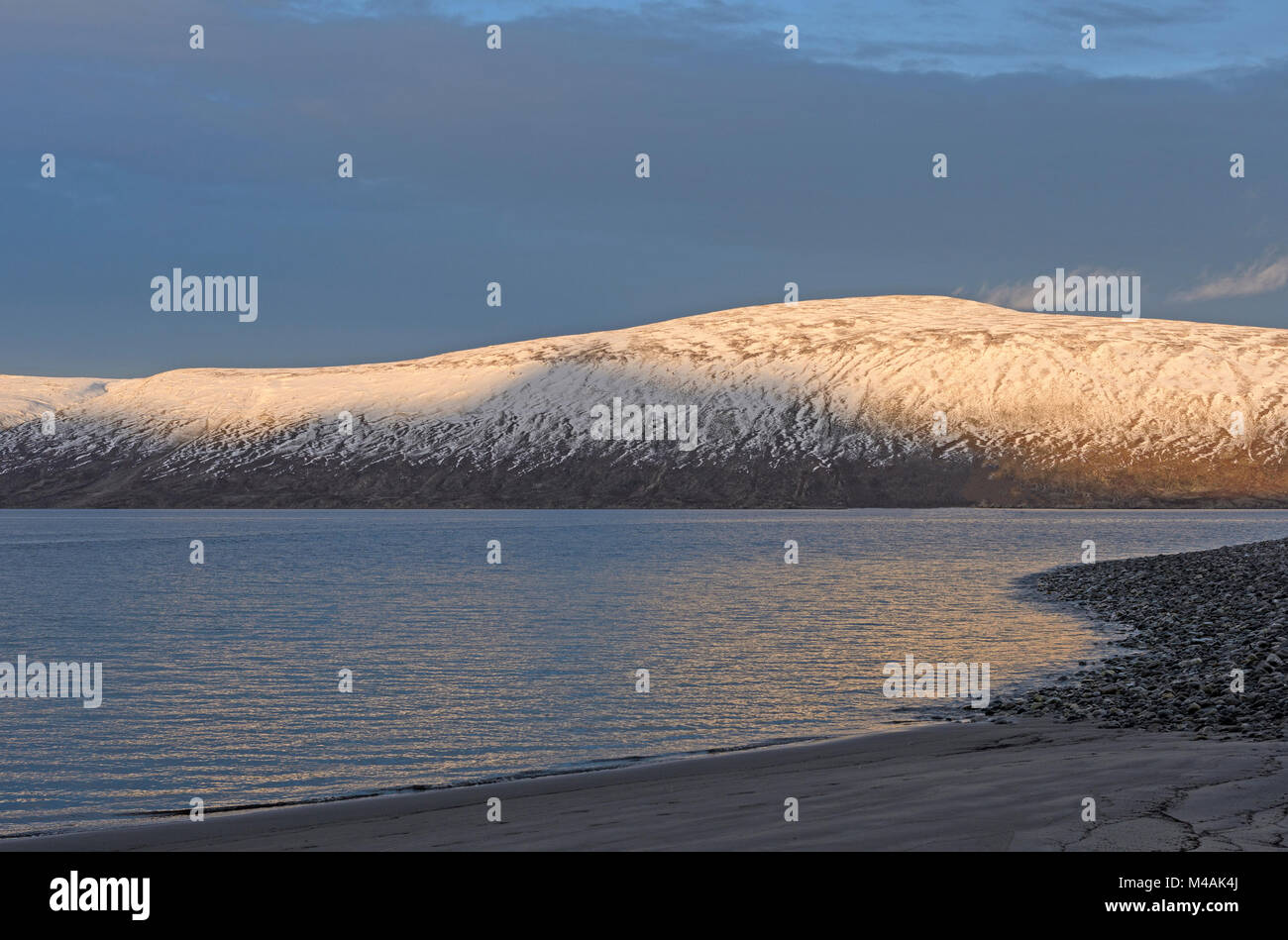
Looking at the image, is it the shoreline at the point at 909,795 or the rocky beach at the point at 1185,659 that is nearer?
the shoreline at the point at 909,795

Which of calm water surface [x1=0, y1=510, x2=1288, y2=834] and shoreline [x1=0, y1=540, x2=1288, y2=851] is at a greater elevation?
shoreline [x1=0, y1=540, x2=1288, y2=851]

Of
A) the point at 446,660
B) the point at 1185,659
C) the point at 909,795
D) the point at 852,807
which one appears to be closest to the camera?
the point at 852,807

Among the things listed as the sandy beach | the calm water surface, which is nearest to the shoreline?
the sandy beach

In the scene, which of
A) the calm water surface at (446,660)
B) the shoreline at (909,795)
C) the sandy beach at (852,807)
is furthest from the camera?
the calm water surface at (446,660)

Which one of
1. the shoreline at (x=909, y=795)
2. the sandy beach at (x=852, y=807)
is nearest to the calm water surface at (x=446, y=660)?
the shoreline at (x=909, y=795)

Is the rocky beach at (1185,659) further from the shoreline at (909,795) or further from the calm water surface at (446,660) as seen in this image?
the calm water surface at (446,660)

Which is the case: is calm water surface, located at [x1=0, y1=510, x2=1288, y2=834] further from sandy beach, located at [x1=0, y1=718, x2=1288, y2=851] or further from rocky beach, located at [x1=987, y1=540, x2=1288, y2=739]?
sandy beach, located at [x1=0, y1=718, x2=1288, y2=851]

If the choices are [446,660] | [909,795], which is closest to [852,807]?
[909,795]

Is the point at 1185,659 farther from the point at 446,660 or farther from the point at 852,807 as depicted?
the point at 446,660
